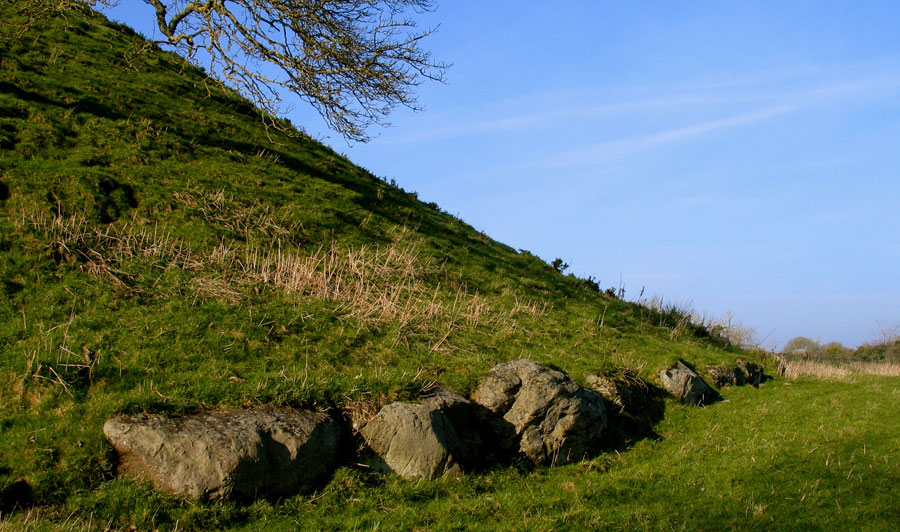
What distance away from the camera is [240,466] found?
289 inches

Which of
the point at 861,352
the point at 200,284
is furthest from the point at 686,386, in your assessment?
the point at 861,352

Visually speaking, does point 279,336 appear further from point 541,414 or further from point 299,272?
point 541,414

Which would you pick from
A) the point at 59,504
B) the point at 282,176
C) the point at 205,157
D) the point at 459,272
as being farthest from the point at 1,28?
the point at 59,504

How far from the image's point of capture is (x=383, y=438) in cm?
859

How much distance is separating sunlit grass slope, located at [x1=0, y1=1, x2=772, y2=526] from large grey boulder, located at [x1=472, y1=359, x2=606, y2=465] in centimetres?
114

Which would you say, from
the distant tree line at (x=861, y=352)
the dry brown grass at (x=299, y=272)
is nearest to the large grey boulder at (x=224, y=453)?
the dry brown grass at (x=299, y=272)

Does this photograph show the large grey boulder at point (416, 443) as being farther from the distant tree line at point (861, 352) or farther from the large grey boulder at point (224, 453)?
the distant tree line at point (861, 352)

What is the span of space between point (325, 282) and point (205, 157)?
7.65 metres

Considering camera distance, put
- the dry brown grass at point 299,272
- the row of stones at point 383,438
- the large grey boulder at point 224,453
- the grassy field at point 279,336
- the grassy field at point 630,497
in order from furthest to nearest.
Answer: the dry brown grass at point 299,272, the grassy field at point 279,336, the row of stones at point 383,438, the large grey boulder at point 224,453, the grassy field at point 630,497

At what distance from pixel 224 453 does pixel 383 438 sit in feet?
7.39

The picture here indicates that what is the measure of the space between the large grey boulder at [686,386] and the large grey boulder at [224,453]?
28.5 ft

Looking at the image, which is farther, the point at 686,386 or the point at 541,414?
the point at 686,386

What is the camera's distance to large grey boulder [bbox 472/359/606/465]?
32.3ft

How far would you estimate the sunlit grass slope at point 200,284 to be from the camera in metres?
8.62
